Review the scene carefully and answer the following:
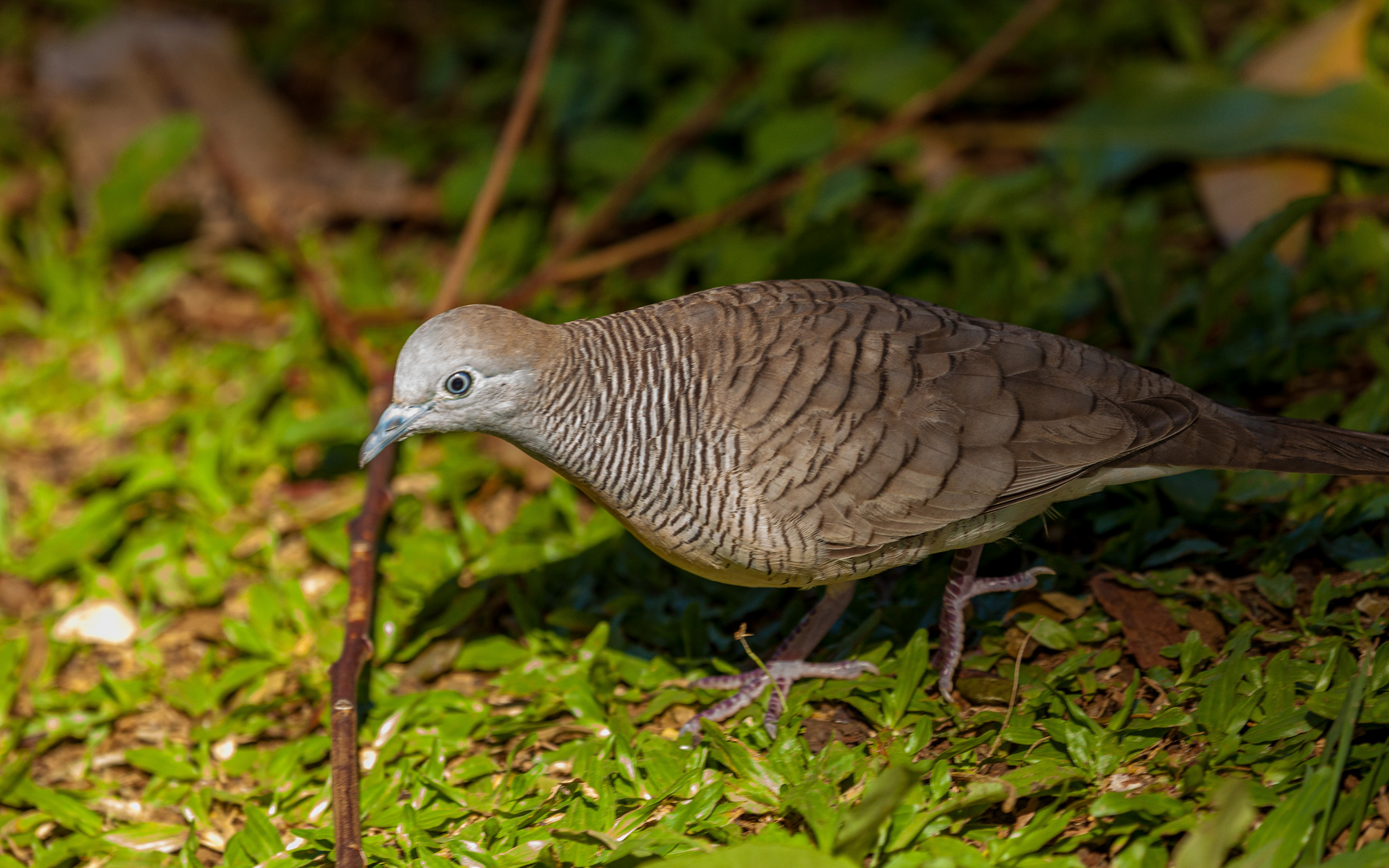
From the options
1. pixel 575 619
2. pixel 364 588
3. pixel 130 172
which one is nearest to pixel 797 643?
pixel 575 619

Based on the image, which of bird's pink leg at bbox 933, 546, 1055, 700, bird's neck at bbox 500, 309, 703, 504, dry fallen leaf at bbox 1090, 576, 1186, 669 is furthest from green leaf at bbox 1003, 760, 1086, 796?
bird's neck at bbox 500, 309, 703, 504

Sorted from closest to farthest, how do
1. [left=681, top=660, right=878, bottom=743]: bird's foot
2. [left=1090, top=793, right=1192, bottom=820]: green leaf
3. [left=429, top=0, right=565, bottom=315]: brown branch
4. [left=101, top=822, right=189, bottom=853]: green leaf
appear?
[left=1090, top=793, right=1192, bottom=820]: green leaf < [left=101, top=822, right=189, bottom=853]: green leaf < [left=681, top=660, right=878, bottom=743]: bird's foot < [left=429, top=0, right=565, bottom=315]: brown branch

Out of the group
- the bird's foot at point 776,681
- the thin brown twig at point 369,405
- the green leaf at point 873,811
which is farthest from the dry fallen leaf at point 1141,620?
the thin brown twig at point 369,405

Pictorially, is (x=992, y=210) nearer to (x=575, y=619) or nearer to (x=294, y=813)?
(x=575, y=619)

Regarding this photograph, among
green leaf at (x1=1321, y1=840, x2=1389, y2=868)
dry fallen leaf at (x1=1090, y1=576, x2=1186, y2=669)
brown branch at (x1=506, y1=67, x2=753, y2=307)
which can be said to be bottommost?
green leaf at (x1=1321, y1=840, x2=1389, y2=868)

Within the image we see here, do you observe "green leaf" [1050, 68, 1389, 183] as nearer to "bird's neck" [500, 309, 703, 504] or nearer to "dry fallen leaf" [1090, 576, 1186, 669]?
"dry fallen leaf" [1090, 576, 1186, 669]

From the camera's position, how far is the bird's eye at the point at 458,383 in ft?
9.79

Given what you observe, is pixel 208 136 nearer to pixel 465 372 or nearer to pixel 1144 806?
pixel 465 372

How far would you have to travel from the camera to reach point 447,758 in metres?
3.57

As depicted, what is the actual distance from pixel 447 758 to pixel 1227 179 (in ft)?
14.0

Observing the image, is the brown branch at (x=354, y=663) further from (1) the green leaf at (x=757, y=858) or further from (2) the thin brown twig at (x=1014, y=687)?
(2) the thin brown twig at (x=1014, y=687)

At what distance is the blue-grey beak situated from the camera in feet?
10.0

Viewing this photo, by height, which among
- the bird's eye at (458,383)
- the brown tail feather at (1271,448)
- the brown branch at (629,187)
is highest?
the brown branch at (629,187)

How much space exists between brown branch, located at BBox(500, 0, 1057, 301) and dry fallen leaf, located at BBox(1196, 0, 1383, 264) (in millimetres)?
1153
